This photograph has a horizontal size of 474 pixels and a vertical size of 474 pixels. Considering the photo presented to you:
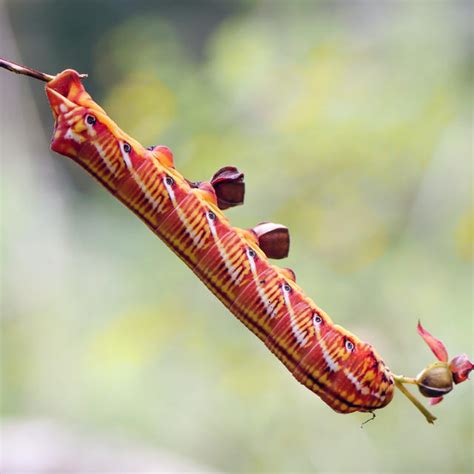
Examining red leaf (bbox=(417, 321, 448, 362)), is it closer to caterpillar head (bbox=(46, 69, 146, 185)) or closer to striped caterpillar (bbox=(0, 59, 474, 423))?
striped caterpillar (bbox=(0, 59, 474, 423))

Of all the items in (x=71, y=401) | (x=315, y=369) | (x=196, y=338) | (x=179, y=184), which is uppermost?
(x=179, y=184)

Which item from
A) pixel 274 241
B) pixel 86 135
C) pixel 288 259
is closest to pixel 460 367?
pixel 274 241

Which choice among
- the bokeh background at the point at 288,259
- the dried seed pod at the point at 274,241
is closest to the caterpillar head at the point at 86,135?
the dried seed pod at the point at 274,241

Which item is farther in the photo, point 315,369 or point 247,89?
point 247,89

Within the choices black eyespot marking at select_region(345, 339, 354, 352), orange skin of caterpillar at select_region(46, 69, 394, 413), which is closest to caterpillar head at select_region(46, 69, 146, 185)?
orange skin of caterpillar at select_region(46, 69, 394, 413)

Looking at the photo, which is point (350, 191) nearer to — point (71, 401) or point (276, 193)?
point (276, 193)

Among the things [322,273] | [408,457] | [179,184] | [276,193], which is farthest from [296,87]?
[179,184]
